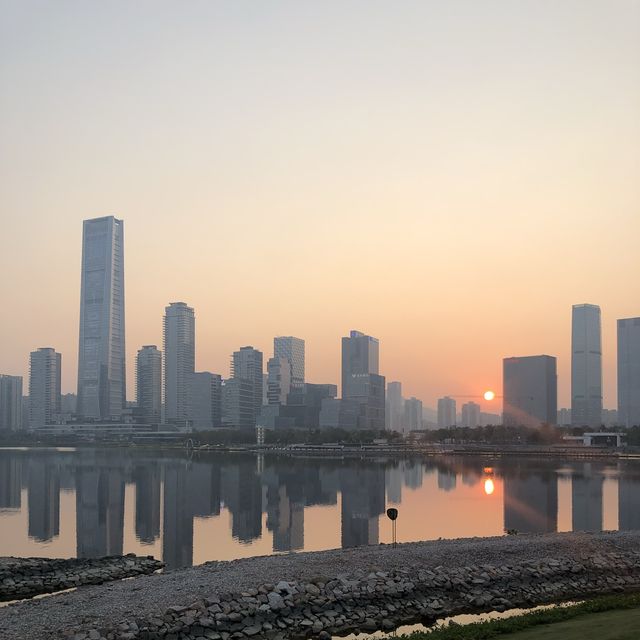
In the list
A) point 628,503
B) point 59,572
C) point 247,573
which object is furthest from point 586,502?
point 59,572

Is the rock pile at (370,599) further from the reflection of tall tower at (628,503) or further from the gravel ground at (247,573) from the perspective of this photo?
the reflection of tall tower at (628,503)

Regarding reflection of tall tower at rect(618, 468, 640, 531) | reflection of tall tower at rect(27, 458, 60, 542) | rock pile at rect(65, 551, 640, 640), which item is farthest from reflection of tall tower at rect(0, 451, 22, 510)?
reflection of tall tower at rect(618, 468, 640, 531)

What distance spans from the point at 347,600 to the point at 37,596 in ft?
49.7

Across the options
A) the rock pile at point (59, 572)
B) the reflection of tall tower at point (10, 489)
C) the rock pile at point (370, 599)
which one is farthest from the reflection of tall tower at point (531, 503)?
the reflection of tall tower at point (10, 489)

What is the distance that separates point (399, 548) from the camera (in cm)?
3859

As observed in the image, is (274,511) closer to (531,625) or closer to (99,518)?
(99,518)

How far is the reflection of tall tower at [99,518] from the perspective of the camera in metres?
50.5

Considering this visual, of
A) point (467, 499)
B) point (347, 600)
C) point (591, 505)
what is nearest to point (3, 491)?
point (467, 499)

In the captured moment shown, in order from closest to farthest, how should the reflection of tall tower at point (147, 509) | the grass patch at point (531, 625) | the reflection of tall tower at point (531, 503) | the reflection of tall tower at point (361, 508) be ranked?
the grass patch at point (531, 625), the reflection of tall tower at point (361, 508), the reflection of tall tower at point (147, 509), the reflection of tall tower at point (531, 503)

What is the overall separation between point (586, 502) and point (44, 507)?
191 feet

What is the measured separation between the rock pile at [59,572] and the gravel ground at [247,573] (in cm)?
356

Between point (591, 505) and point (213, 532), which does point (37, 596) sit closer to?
point (213, 532)

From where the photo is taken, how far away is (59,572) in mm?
37844

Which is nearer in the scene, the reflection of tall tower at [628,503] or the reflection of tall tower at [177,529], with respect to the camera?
the reflection of tall tower at [177,529]
